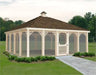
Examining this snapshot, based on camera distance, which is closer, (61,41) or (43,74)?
(43,74)

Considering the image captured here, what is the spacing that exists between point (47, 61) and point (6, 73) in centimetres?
580

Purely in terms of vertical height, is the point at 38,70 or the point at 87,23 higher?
the point at 87,23

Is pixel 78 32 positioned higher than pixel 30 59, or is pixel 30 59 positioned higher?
pixel 78 32

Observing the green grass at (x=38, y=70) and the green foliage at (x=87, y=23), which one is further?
the green foliage at (x=87, y=23)

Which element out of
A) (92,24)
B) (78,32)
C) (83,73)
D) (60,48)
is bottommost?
(83,73)

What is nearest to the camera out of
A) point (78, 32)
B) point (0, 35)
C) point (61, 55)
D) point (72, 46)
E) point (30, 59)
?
point (30, 59)

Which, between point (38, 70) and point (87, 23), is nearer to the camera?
point (38, 70)

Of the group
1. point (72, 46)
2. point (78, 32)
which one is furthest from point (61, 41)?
point (78, 32)

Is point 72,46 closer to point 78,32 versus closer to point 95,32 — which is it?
point 78,32

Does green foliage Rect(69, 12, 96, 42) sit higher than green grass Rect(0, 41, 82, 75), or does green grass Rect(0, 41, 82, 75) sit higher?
green foliage Rect(69, 12, 96, 42)

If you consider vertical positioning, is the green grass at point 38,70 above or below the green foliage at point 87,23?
below

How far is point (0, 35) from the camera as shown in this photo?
78.9 m

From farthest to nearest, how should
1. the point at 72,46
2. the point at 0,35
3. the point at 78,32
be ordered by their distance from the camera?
the point at 0,35
the point at 72,46
the point at 78,32

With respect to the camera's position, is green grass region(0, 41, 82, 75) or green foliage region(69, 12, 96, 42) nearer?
green grass region(0, 41, 82, 75)
